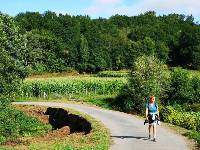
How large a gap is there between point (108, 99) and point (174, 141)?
29.6 meters

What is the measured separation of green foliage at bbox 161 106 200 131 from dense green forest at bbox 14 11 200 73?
70293mm

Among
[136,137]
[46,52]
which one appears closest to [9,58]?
[136,137]

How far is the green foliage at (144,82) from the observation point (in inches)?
1667

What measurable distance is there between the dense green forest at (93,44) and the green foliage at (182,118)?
70293 millimetres

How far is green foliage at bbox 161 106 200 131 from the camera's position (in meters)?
30.6

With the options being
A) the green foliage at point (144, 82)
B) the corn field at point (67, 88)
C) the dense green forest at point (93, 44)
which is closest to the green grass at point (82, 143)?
the green foliage at point (144, 82)

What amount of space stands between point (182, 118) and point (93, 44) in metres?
91.9

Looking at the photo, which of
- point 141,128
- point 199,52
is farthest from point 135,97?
point 199,52

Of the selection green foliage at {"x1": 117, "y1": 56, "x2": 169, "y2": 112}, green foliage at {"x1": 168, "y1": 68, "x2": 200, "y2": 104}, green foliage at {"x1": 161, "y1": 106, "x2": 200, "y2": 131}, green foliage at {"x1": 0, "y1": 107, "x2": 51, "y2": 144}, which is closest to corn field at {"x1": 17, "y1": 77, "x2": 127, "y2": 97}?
green foliage at {"x1": 168, "y1": 68, "x2": 200, "y2": 104}

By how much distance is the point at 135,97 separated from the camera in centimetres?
4284

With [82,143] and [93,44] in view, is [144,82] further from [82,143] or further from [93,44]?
[93,44]

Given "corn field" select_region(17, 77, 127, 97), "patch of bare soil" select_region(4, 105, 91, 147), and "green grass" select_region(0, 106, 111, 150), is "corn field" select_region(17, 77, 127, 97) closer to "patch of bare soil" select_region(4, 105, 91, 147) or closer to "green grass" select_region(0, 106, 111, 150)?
"patch of bare soil" select_region(4, 105, 91, 147)

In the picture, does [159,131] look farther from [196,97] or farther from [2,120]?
[196,97]

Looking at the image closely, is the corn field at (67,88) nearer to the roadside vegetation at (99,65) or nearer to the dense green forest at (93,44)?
the roadside vegetation at (99,65)
